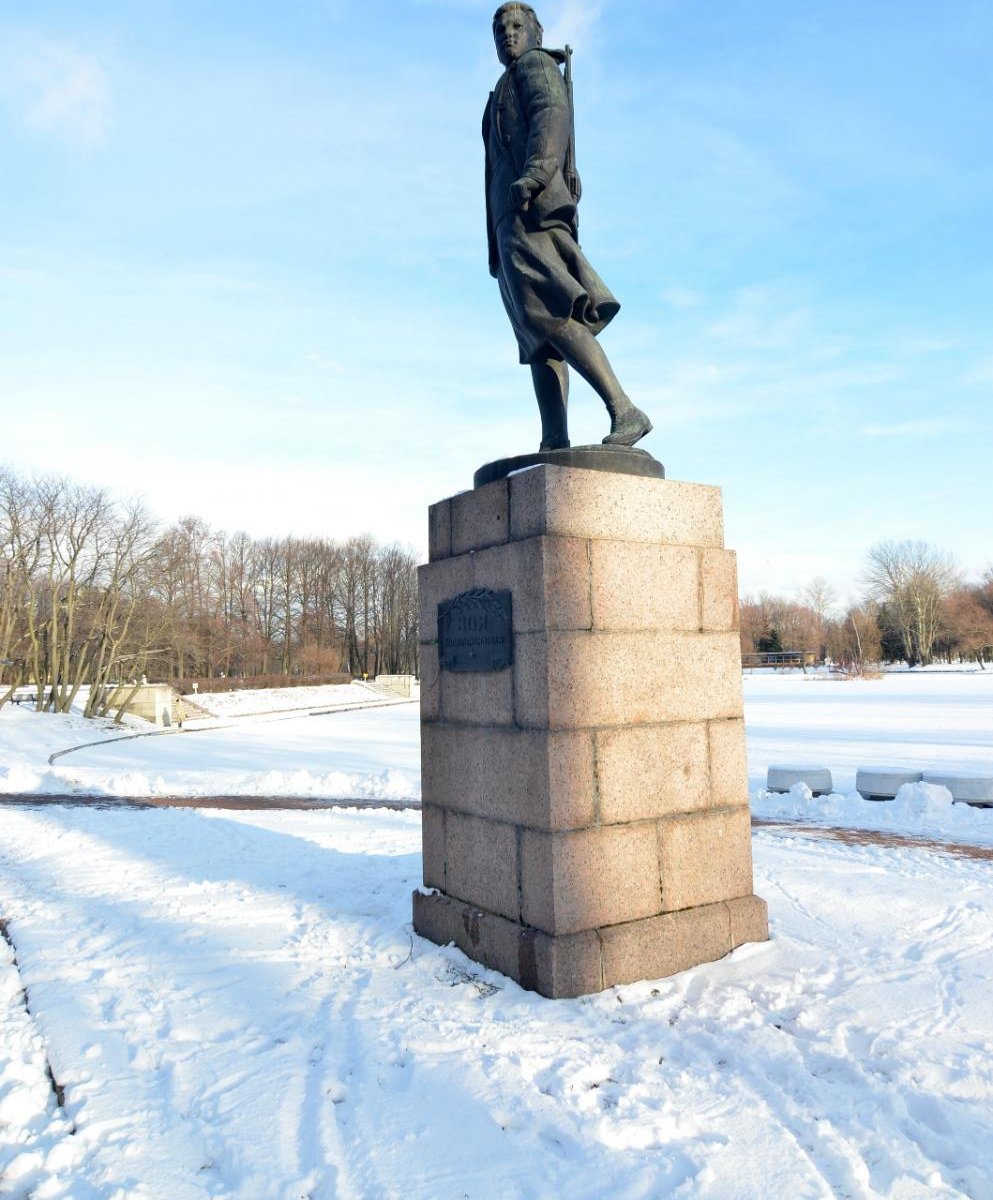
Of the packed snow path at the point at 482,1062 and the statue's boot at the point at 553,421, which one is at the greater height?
the statue's boot at the point at 553,421

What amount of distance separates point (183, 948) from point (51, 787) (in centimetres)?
1004

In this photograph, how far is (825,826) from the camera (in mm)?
8812

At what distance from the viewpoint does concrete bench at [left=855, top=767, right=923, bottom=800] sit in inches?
392

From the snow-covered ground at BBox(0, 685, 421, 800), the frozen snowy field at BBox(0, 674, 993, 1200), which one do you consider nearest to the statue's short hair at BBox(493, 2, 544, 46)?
the frozen snowy field at BBox(0, 674, 993, 1200)

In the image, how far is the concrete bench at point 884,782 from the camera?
997cm

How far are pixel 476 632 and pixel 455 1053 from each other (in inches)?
79.3

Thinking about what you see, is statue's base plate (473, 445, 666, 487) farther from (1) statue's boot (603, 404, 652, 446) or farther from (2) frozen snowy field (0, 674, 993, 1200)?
(2) frozen snowy field (0, 674, 993, 1200)

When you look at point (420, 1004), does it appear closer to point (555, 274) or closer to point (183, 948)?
point (183, 948)

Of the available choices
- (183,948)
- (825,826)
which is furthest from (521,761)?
(825,826)

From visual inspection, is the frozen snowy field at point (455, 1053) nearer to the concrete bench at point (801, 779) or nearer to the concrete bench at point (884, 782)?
the concrete bench at point (884, 782)

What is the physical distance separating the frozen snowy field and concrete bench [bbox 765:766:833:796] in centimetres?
388

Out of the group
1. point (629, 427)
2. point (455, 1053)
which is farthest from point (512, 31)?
point (455, 1053)

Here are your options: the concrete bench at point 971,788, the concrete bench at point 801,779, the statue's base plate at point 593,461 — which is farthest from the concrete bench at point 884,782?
the statue's base plate at point 593,461

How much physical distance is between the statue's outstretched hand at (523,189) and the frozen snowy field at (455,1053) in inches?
162
